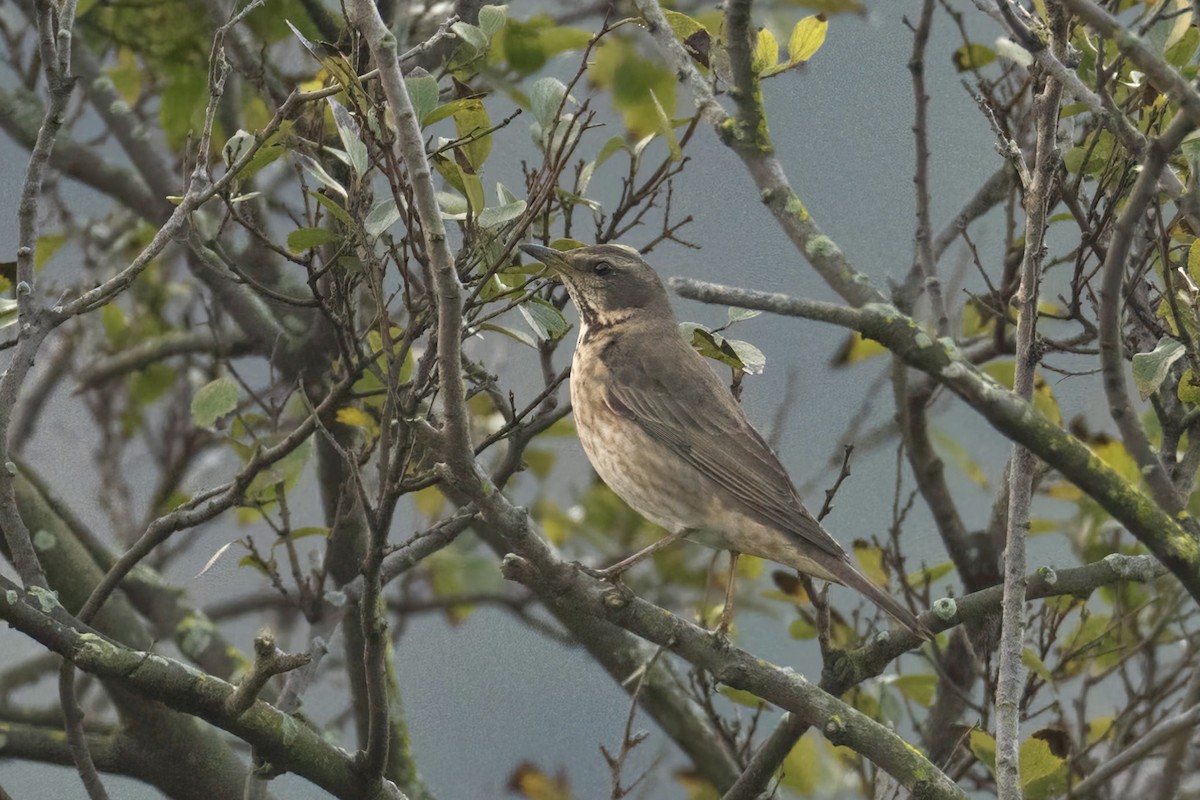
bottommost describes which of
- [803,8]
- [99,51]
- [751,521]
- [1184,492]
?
[1184,492]

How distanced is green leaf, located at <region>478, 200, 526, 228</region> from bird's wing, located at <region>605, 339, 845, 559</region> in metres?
1.76

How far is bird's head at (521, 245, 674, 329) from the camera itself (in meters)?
6.03

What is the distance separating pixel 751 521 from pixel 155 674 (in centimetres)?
227

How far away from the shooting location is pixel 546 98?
4.59 meters

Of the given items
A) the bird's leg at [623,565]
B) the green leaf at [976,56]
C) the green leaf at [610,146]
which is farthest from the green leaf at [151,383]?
the green leaf at [976,56]

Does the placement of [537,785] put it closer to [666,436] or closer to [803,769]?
[803,769]

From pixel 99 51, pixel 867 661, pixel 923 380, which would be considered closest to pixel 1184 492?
pixel 867 661

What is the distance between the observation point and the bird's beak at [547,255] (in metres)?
5.11

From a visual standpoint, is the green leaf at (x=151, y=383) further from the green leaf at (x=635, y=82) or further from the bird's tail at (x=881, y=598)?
the bird's tail at (x=881, y=598)

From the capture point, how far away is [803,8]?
6.44 meters

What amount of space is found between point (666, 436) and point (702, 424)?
0.22 m

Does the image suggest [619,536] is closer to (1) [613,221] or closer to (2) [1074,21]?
(1) [613,221]

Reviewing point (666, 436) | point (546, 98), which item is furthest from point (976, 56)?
point (546, 98)

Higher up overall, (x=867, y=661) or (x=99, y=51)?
(x=99, y=51)
